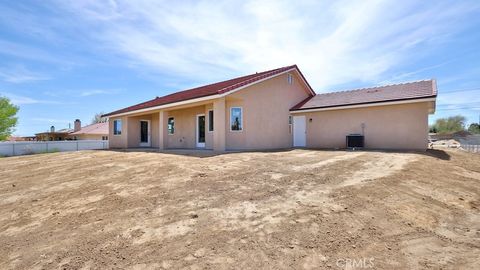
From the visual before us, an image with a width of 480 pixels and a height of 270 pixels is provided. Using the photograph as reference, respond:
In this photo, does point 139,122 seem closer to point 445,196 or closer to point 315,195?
point 315,195

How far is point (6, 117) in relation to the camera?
97.7 feet

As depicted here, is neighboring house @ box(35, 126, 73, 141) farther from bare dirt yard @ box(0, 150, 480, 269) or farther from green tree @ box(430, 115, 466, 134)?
green tree @ box(430, 115, 466, 134)

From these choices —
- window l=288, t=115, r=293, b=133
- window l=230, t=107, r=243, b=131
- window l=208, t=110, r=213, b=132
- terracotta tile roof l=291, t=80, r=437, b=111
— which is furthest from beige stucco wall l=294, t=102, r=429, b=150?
window l=208, t=110, r=213, b=132

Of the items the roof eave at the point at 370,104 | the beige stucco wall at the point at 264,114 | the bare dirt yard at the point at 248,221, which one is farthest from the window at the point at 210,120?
the bare dirt yard at the point at 248,221

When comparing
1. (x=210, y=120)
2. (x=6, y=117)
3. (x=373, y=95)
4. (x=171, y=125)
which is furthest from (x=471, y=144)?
(x=6, y=117)

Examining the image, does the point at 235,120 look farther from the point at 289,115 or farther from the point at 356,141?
the point at 356,141

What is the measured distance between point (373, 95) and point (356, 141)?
2.98 metres

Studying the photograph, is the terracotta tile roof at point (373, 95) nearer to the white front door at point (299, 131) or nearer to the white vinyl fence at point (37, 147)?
the white front door at point (299, 131)

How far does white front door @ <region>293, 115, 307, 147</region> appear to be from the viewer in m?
16.7

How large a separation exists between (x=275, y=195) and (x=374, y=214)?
1.73 metres

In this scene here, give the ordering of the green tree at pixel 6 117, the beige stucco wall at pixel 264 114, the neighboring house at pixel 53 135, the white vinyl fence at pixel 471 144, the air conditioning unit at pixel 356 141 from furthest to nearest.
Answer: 1. the neighboring house at pixel 53 135
2. the green tree at pixel 6 117
3. the white vinyl fence at pixel 471 144
4. the air conditioning unit at pixel 356 141
5. the beige stucco wall at pixel 264 114

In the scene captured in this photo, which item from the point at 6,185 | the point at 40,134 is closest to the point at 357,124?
the point at 6,185

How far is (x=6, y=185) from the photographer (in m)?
7.41

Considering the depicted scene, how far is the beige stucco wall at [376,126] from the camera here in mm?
12781
